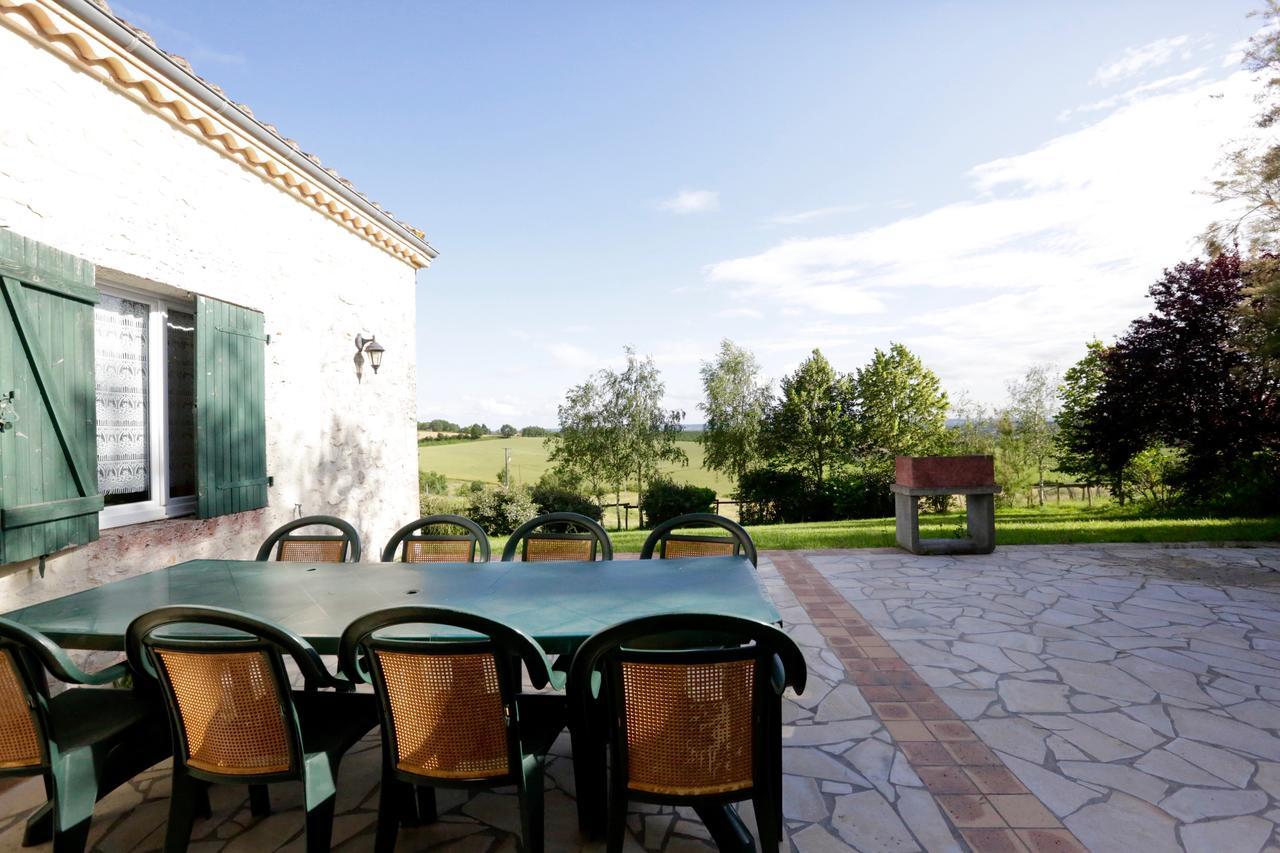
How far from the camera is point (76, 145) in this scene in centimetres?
306

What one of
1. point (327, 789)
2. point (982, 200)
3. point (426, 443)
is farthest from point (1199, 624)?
point (426, 443)

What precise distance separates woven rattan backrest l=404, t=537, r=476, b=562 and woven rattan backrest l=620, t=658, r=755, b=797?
1892 millimetres

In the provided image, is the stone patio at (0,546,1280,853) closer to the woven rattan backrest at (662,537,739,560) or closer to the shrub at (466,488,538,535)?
the woven rattan backrest at (662,537,739,560)

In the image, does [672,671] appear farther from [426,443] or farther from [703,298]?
[426,443]

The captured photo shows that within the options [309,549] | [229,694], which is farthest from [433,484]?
[229,694]

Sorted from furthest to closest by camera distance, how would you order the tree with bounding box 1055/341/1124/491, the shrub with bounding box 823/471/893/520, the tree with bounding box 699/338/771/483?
the tree with bounding box 699/338/771/483 → the shrub with bounding box 823/471/893/520 → the tree with bounding box 1055/341/1124/491

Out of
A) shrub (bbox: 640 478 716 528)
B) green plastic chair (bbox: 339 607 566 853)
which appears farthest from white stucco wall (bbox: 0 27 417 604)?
shrub (bbox: 640 478 716 528)

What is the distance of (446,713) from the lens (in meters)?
1.68

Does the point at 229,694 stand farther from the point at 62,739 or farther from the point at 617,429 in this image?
the point at 617,429

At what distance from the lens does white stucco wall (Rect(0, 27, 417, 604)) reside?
2.89 m

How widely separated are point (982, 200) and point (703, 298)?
12155mm

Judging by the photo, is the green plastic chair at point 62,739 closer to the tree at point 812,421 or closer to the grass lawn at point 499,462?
the grass lawn at point 499,462

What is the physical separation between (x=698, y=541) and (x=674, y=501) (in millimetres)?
11526

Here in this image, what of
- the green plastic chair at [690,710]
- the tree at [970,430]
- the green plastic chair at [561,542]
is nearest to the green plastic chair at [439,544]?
the green plastic chair at [561,542]
